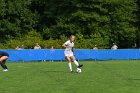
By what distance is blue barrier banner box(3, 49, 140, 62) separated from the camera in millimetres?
41188

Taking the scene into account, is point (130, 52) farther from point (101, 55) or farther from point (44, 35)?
point (44, 35)

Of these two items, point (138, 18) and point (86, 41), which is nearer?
point (86, 41)

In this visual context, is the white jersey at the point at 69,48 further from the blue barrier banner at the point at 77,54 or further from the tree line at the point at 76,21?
the tree line at the point at 76,21

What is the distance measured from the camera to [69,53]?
2473 cm

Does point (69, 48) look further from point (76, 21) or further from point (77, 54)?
point (76, 21)

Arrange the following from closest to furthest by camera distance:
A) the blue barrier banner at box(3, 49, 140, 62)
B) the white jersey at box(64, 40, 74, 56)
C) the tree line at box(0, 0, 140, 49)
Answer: the white jersey at box(64, 40, 74, 56), the blue barrier banner at box(3, 49, 140, 62), the tree line at box(0, 0, 140, 49)

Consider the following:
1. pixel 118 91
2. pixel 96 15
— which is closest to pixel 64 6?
pixel 96 15

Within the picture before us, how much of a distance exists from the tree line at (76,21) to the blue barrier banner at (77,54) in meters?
11.0

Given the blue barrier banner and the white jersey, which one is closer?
the white jersey

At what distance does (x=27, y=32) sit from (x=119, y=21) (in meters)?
12.8

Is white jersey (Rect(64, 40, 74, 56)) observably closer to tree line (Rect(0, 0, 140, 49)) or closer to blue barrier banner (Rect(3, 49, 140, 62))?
blue barrier banner (Rect(3, 49, 140, 62))

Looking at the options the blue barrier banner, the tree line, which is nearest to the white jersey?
the blue barrier banner

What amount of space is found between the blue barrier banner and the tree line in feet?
36.2

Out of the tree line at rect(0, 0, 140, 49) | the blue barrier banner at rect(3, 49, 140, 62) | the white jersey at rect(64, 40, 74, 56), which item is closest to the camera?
the white jersey at rect(64, 40, 74, 56)
